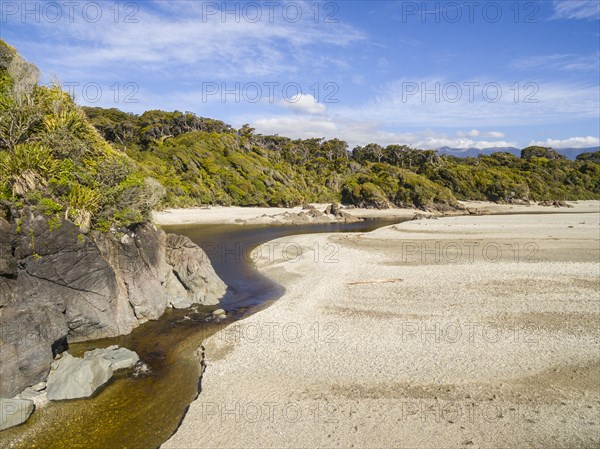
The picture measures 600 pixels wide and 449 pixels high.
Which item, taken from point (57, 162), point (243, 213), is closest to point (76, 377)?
point (57, 162)

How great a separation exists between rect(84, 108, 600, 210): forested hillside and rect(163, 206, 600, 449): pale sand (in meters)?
57.2

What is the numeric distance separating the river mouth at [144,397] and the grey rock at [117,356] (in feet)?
1.58

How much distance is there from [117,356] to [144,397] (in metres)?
2.94

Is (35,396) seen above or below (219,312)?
below

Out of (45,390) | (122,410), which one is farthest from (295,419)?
(45,390)

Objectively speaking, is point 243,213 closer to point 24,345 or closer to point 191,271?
point 191,271

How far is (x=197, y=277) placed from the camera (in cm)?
2267

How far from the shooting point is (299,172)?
372 feet

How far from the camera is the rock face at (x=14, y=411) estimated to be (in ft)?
34.3

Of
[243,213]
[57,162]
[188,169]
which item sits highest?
[188,169]

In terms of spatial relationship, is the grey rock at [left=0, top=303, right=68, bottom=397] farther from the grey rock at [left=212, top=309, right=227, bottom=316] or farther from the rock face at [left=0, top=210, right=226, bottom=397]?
the grey rock at [left=212, top=309, right=227, bottom=316]

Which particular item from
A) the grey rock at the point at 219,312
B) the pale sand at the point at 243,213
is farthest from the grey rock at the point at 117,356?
the pale sand at the point at 243,213

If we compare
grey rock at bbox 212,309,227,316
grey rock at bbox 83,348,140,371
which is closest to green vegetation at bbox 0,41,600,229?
grey rock at bbox 83,348,140,371

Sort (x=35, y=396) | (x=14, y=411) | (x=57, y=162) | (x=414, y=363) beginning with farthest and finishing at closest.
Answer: (x=57, y=162), (x=414, y=363), (x=35, y=396), (x=14, y=411)
